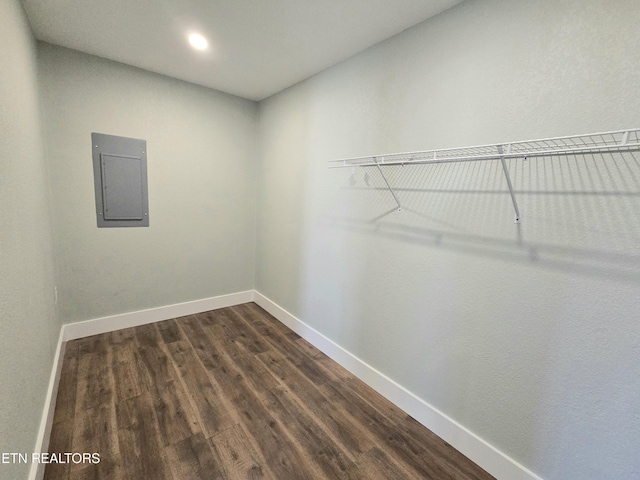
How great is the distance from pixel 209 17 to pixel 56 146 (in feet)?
5.54

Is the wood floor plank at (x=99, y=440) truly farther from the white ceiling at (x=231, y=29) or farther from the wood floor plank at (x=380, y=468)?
the white ceiling at (x=231, y=29)

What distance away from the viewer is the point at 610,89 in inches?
42.3

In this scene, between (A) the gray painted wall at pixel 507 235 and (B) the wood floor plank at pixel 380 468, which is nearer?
(A) the gray painted wall at pixel 507 235

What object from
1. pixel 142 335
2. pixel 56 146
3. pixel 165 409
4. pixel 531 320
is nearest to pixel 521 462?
pixel 531 320

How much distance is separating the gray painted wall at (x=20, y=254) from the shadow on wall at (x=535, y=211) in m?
1.93

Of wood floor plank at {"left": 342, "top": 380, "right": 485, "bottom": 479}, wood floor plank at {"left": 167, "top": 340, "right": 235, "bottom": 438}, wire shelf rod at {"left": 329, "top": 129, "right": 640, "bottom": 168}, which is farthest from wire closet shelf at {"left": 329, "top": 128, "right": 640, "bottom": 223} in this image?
wood floor plank at {"left": 167, "top": 340, "right": 235, "bottom": 438}

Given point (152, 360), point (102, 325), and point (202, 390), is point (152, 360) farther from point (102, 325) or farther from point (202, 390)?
point (102, 325)

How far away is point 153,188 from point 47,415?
192 centimetres

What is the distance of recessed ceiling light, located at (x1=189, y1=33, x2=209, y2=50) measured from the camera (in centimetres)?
195

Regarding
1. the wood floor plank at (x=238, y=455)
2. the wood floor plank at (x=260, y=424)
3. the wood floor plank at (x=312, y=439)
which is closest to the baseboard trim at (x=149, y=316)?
the wood floor plank at (x=260, y=424)

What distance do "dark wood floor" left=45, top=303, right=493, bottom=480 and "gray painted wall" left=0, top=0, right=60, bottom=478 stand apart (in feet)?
1.07

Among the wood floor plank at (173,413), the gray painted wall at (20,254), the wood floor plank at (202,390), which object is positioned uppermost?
the gray painted wall at (20,254)

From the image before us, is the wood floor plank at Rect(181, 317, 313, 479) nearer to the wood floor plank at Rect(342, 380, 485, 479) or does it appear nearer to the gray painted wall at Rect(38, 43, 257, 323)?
the wood floor plank at Rect(342, 380, 485, 479)

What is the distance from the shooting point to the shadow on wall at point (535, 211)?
1.07 metres
